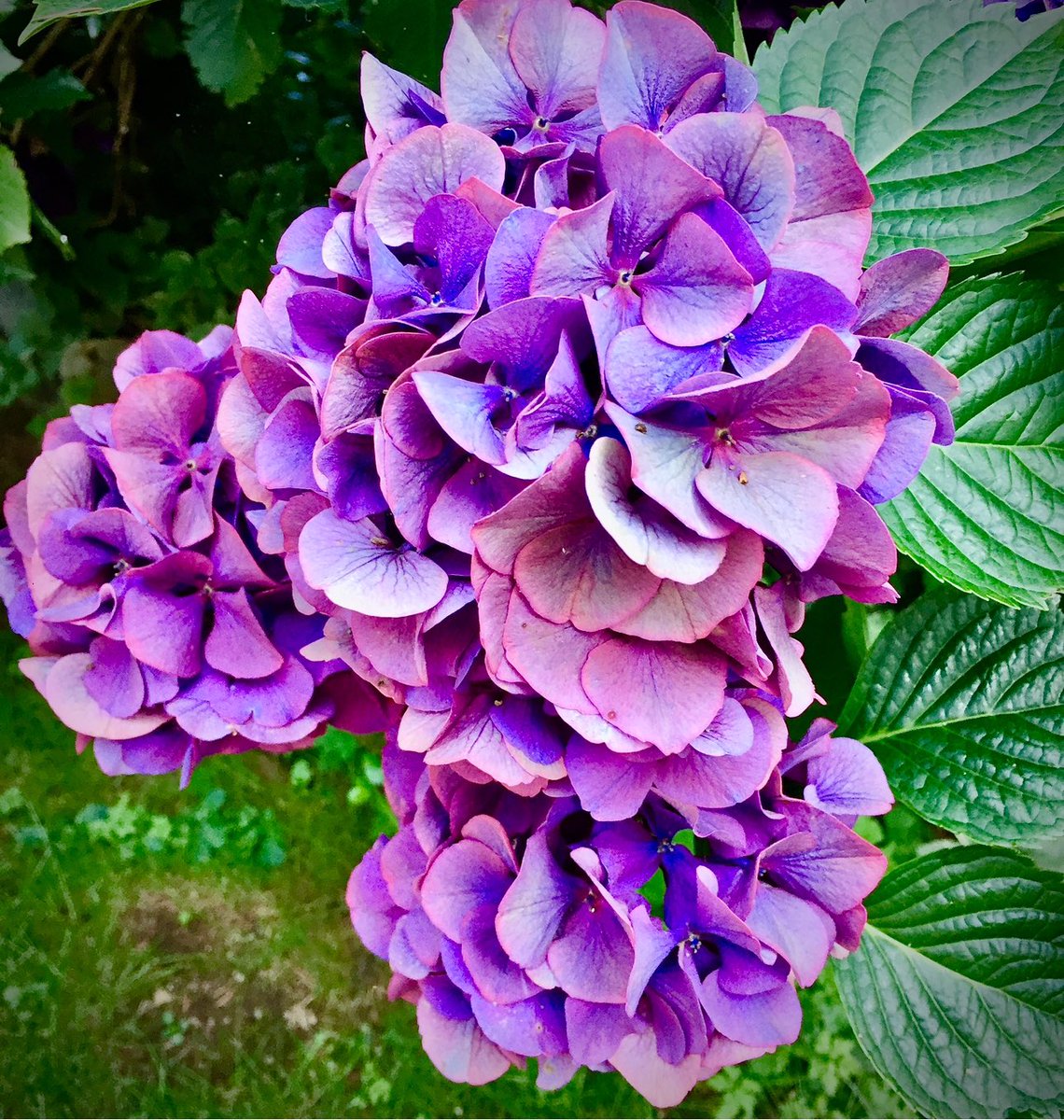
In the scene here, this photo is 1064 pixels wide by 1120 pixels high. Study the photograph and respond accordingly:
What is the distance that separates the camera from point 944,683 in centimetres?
81

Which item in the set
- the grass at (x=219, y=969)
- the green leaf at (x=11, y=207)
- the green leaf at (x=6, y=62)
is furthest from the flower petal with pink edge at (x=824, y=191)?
the grass at (x=219, y=969)

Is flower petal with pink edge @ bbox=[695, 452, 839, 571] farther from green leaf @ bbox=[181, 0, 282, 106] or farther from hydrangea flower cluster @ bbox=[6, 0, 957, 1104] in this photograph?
green leaf @ bbox=[181, 0, 282, 106]

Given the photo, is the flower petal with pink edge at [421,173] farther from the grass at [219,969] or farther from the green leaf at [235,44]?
the grass at [219,969]

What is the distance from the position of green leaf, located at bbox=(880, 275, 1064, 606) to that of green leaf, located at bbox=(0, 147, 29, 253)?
0.75 m

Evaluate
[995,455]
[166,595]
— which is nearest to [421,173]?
[166,595]

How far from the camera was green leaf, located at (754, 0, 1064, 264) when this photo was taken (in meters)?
0.61

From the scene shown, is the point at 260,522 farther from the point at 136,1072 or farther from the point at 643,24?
the point at 136,1072

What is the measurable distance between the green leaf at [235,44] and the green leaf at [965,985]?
3.20ft

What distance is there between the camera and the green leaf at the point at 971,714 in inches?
29.6

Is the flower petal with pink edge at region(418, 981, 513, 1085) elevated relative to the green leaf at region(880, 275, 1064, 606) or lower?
lower

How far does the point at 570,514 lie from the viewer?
417 millimetres

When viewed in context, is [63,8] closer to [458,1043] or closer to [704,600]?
[704,600]


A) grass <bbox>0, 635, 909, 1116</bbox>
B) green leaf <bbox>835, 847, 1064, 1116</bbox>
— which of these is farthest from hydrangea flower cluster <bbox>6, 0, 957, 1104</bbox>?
grass <bbox>0, 635, 909, 1116</bbox>

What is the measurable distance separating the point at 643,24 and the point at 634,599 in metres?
0.29
